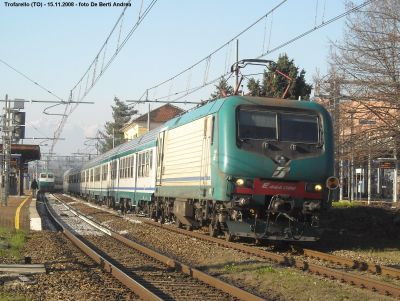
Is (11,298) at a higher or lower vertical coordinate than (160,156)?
lower

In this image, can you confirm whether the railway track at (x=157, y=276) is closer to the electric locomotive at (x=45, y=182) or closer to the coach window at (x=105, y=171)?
the coach window at (x=105, y=171)

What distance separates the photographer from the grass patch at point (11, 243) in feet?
43.4

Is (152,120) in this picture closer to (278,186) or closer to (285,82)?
(285,82)

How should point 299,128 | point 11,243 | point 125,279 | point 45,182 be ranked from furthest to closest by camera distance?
point 45,182 → point 11,243 → point 299,128 → point 125,279

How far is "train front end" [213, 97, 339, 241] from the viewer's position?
1359cm

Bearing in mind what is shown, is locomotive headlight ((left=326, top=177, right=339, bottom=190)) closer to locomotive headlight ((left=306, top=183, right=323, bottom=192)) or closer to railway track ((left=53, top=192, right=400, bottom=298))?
locomotive headlight ((left=306, top=183, right=323, bottom=192))

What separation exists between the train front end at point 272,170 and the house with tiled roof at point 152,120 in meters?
70.8

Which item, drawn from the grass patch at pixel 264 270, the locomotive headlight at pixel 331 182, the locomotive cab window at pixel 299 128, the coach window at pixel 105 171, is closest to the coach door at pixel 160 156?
the locomotive cab window at pixel 299 128

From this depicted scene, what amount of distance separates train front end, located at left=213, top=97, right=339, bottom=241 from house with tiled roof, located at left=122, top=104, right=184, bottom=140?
7076 cm

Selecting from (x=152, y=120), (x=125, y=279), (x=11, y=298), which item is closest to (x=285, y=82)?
(x=125, y=279)

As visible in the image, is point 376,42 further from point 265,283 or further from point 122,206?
point 122,206

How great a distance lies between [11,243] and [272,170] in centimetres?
662

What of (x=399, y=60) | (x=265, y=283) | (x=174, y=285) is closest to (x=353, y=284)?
(x=265, y=283)

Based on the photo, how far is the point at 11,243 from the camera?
1523 centimetres
